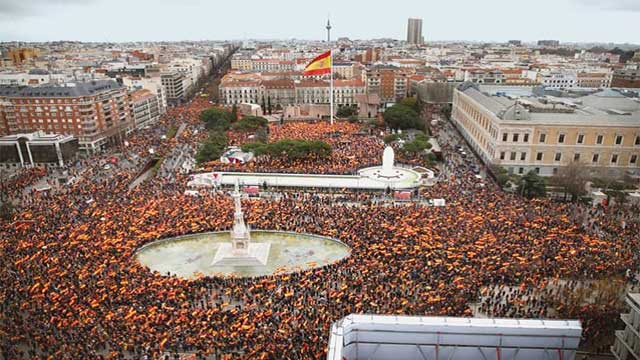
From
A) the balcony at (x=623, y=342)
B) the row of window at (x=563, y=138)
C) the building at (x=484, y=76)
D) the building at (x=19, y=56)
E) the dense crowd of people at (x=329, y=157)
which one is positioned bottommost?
the dense crowd of people at (x=329, y=157)

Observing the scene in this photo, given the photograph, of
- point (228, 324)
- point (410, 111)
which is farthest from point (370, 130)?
point (228, 324)

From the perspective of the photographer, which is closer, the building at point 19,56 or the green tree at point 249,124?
the green tree at point 249,124

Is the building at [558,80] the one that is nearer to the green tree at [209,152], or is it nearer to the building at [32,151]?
the green tree at [209,152]

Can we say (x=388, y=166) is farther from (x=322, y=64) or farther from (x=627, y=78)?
(x=627, y=78)

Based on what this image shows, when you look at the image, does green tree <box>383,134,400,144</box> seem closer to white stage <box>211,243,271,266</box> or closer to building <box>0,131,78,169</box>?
white stage <box>211,243,271,266</box>

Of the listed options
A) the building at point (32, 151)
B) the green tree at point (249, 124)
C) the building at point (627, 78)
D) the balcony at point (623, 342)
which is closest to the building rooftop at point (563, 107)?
the green tree at point (249, 124)

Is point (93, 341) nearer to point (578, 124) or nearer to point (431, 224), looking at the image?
point (431, 224)

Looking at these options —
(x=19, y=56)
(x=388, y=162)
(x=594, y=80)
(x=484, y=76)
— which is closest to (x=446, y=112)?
(x=484, y=76)
